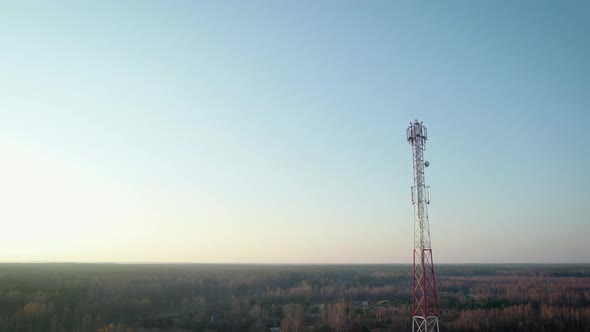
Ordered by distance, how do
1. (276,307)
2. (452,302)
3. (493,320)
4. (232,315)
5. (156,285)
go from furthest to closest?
(156,285)
(452,302)
(276,307)
(232,315)
(493,320)

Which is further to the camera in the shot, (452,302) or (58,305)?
(452,302)

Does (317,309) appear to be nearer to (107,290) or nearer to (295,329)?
(295,329)

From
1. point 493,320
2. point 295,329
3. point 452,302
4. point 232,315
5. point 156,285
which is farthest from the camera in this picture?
point 156,285

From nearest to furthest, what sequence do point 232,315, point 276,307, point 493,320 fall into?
point 493,320, point 232,315, point 276,307

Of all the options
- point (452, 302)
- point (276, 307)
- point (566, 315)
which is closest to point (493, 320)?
point (566, 315)

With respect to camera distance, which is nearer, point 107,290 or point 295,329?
point 295,329

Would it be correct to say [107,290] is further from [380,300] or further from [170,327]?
[380,300]

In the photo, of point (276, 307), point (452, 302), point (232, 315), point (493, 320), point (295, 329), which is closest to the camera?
point (295, 329)

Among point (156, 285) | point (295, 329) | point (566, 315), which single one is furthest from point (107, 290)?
point (566, 315)

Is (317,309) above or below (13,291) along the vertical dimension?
below
